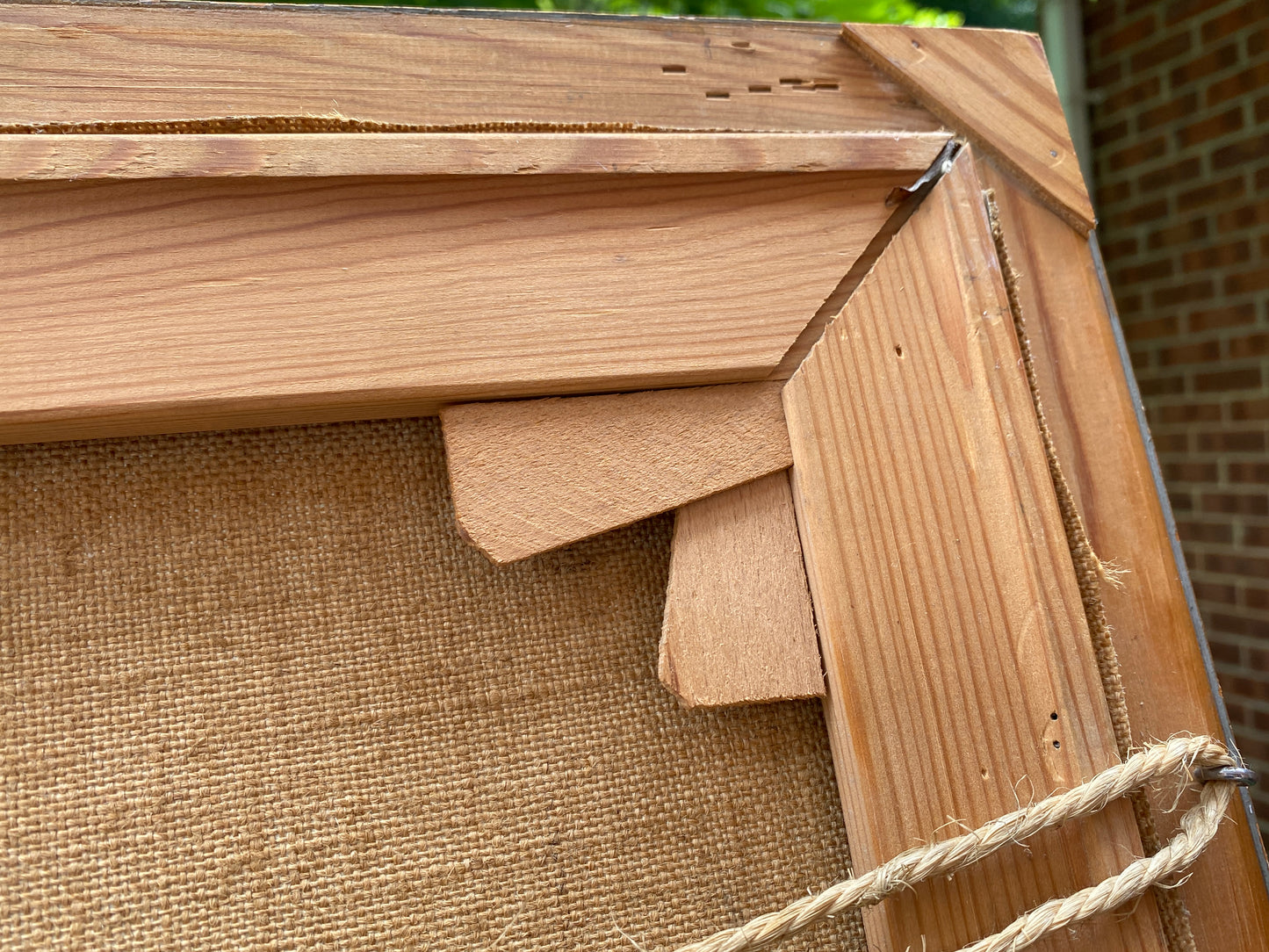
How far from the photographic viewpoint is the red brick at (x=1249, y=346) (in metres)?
1.25

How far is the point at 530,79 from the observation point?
0.38 metres

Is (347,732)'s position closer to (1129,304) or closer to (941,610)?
(941,610)

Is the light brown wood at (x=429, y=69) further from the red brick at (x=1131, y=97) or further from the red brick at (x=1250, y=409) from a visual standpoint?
the red brick at (x=1131, y=97)

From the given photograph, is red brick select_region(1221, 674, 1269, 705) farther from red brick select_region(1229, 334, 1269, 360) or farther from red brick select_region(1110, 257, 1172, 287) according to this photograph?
red brick select_region(1110, 257, 1172, 287)

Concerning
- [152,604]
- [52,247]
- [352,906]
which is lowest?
[352,906]

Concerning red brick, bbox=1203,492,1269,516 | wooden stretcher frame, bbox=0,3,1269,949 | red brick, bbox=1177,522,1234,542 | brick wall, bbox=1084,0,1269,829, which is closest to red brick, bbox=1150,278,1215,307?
brick wall, bbox=1084,0,1269,829

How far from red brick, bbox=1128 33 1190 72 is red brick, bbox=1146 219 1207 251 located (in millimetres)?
256

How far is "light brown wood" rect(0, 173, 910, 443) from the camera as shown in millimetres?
328

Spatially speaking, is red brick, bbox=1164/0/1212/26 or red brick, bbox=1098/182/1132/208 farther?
red brick, bbox=1098/182/1132/208

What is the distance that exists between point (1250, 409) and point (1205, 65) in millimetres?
510

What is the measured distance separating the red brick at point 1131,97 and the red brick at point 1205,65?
4cm

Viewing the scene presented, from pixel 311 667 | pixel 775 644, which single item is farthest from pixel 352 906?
pixel 775 644

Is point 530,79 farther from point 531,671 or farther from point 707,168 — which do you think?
point 531,671

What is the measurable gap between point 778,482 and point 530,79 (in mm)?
203
